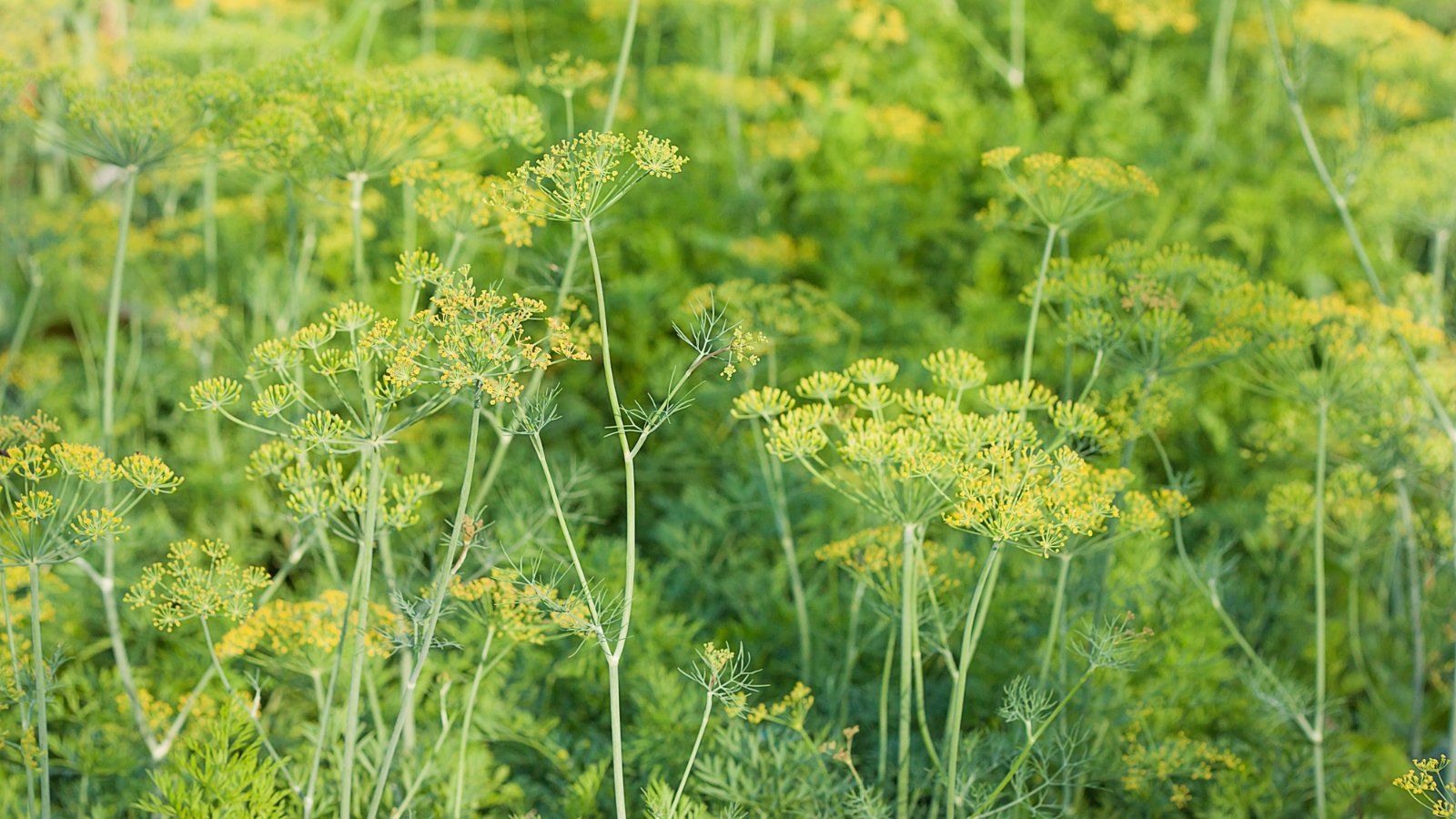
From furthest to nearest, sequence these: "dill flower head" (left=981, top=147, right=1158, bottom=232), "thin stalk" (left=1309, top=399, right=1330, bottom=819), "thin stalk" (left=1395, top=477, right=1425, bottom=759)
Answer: "thin stalk" (left=1395, top=477, right=1425, bottom=759)
"thin stalk" (left=1309, top=399, right=1330, bottom=819)
"dill flower head" (left=981, top=147, right=1158, bottom=232)

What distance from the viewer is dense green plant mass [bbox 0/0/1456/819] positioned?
2.96 m

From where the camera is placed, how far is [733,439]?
532 cm

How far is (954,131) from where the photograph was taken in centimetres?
678

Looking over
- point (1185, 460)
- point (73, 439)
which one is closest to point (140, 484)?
point (73, 439)

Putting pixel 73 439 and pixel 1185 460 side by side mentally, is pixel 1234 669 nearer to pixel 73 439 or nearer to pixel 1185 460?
pixel 1185 460

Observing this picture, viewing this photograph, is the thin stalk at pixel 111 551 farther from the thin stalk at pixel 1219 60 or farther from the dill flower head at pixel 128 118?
the thin stalk at pixel 1219 60

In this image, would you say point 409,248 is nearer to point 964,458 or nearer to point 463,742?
point 463,742

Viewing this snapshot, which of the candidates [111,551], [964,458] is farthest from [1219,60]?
[111,551]

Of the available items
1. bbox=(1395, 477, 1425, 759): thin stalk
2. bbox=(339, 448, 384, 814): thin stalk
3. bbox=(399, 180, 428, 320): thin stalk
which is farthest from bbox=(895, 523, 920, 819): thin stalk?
bbox=(1395, 477, 1425, 759): thin stalk

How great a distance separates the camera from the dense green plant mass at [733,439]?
2.96 m

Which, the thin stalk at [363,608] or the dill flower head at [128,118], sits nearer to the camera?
the thin stalk at [363,608]

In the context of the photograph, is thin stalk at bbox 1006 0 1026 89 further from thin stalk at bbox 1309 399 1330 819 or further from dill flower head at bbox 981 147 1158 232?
thin stalk at bbox 1309 399 1330 819

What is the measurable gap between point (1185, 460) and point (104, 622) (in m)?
4.60

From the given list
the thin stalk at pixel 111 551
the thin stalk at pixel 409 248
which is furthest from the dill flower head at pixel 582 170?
the thin stalk at pixel 111 551
